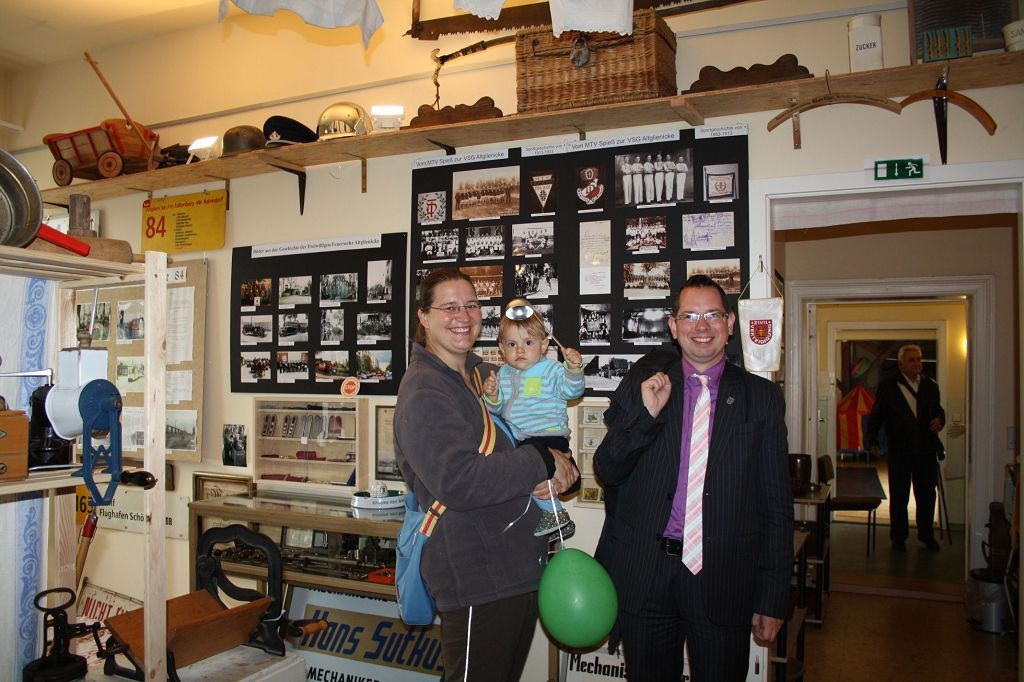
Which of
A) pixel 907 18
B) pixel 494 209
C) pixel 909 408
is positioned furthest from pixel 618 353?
pixel 909 408

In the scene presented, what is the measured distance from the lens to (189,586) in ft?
14.5

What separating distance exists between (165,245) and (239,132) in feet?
3.50

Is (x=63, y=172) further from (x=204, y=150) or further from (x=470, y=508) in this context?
(x=470, y=508)

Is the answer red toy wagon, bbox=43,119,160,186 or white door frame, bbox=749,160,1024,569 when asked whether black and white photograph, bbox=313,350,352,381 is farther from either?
white door frame, bbox=749,160,1024,569

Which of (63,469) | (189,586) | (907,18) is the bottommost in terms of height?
(189,586)

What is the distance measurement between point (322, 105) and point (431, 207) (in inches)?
44.2

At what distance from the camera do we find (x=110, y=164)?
464cm

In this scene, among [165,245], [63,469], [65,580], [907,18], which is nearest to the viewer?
[63,469]

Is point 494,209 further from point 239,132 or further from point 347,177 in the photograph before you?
point 239,132

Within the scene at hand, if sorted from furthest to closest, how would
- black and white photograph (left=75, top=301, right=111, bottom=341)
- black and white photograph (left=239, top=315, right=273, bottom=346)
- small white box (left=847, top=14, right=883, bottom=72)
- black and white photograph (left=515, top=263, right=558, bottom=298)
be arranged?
black and white photograph (left=75, top=301, right=111, bottom=341) < black and white photograph (left=239, top=315, right=273, bottom=346) < black and white photograph (left=515, top=263, right=558, bottom=298) < small white box (left=847, top=14, right=883, bottom=72)

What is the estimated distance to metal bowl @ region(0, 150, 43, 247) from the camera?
1926mm

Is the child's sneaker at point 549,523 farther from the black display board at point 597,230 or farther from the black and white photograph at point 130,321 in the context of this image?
the black and white photograph at point 130,321

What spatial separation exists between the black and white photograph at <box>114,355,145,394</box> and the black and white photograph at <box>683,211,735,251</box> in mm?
3521

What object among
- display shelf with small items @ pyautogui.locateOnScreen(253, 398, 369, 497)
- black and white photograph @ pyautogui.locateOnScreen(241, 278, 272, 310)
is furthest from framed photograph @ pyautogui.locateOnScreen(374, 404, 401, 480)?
black and white photograph @ pyautogui.locateOnScreen(241, 278, 272, 310)
